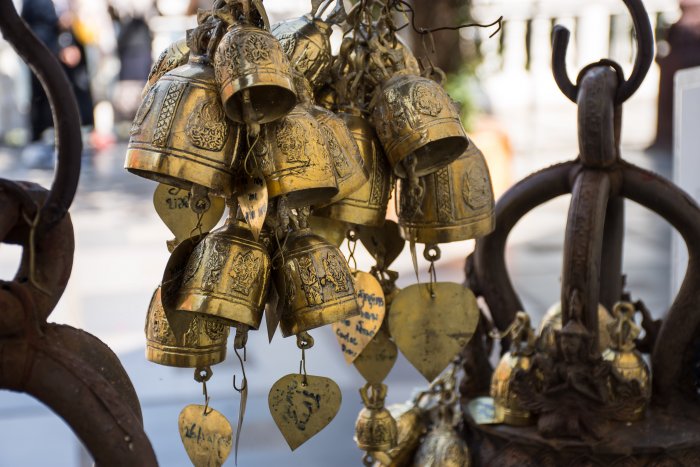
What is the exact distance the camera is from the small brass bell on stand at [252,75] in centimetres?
103

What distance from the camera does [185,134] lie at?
105cm

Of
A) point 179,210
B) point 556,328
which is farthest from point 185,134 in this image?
point 556,328

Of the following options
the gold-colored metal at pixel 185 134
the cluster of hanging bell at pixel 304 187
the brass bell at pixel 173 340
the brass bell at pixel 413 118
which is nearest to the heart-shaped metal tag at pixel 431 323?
the cluster of hanging bell at pixel 304 187

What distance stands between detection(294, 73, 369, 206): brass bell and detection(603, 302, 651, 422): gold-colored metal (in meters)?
0.60

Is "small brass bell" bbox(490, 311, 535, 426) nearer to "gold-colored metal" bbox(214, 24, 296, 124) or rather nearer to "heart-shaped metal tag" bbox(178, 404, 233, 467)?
"heart-shaped metal tag" bbox(178, 404, 233, 467)

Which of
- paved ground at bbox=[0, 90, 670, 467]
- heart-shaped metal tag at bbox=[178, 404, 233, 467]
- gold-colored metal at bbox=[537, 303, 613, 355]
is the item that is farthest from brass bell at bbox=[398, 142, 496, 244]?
paved ground at bbox=[0, 90, 670, 467]

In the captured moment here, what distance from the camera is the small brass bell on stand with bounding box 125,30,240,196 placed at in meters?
1.05

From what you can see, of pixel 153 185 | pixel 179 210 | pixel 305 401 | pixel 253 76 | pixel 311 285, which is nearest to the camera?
pixel 253 76

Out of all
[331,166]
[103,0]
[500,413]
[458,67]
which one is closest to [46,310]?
[331,166]

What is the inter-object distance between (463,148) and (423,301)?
0.26 metres

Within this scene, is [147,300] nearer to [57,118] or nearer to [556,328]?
[556,328]

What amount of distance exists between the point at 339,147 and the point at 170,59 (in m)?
0.25

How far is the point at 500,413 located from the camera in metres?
1.64

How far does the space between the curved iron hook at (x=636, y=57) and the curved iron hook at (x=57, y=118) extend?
0.78 metres
